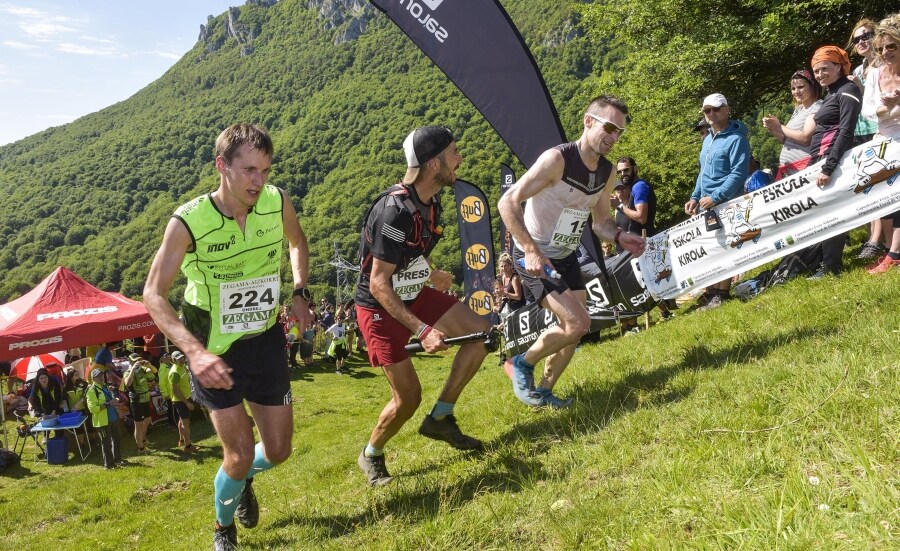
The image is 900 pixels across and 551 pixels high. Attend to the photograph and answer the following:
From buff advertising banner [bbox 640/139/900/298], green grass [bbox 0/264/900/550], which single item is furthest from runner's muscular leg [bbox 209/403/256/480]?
buff advertising banner [bbox 640/139/900/298]

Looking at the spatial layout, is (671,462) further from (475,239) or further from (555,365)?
(475,239)

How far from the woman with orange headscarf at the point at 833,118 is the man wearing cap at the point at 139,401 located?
11.6 m

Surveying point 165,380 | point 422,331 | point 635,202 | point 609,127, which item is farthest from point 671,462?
point 165,380

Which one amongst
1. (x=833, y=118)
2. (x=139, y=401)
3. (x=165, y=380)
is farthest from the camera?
(x=165, y=380)

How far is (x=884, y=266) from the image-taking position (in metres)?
6.18

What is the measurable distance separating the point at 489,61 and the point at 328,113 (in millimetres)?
120534

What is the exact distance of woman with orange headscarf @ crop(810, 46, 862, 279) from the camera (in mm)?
6160

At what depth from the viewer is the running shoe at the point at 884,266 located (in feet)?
19.9

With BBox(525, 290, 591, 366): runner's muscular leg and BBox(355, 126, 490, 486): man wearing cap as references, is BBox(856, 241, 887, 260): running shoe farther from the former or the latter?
BBox(355, 126, 490, 486): man wearing cap

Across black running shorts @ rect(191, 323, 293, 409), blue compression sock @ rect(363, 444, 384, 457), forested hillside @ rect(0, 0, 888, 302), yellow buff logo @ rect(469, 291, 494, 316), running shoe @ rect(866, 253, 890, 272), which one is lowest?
yellow buff logo @ rect(469, 291, 494, 316)

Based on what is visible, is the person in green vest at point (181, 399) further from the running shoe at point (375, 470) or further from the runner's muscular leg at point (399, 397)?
the runner's muscular leg at point (399, 397)

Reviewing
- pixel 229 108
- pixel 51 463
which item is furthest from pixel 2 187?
pixel 51 463

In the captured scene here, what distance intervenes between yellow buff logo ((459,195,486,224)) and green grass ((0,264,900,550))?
10909mm

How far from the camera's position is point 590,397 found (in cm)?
489
